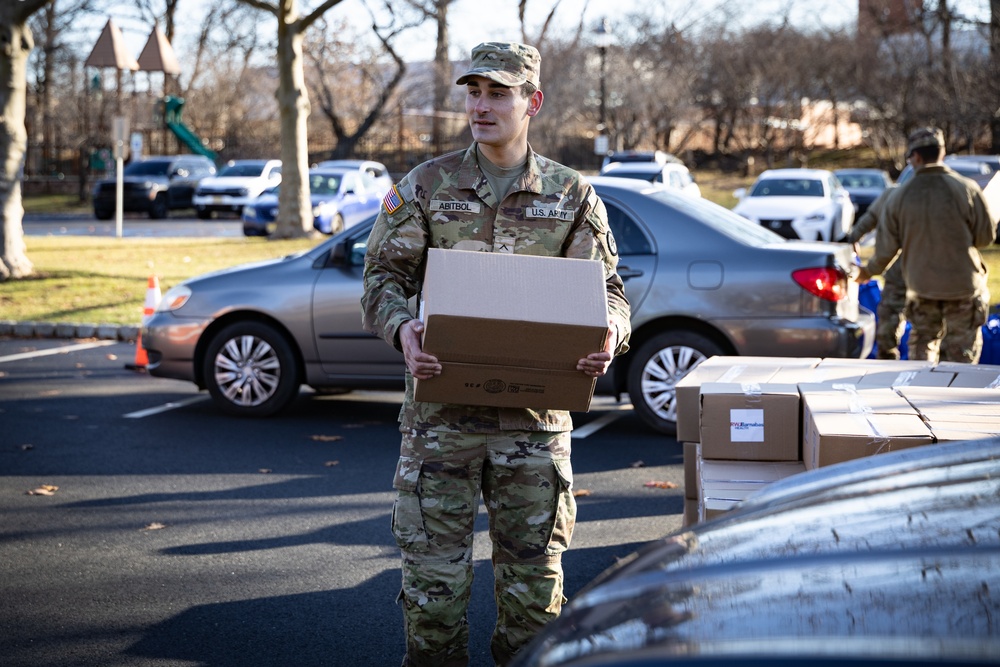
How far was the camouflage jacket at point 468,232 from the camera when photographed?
343cm

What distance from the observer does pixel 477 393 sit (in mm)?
3312

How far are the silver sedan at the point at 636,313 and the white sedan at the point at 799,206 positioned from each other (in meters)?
14.2

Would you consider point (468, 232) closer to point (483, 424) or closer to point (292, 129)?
point (483, 424)

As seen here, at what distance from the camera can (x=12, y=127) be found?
16.0 metres

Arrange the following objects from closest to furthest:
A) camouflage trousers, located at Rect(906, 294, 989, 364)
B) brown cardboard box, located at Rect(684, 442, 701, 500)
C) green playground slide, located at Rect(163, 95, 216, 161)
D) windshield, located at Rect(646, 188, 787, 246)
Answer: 1. brown cardboard box, located at Rect(684, 442, 701, 500)
2. camouflage trousers, located at Rect(906, 294, 989, 364)
3. windshield, located at Rect(646, 188, 787, 246)
4. green playground slide, located at Rect(163, 95, 216, 161)

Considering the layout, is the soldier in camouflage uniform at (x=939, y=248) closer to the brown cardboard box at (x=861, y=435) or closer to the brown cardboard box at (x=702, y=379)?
the brown cardboard box at (x=702, y=379)

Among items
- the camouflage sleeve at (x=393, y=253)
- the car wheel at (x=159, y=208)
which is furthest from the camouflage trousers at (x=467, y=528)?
the car wheel at (x=159, y=208)

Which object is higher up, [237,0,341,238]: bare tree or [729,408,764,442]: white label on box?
[237,0,341,238]: bare tree

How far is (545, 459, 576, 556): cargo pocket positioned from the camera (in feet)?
11.2

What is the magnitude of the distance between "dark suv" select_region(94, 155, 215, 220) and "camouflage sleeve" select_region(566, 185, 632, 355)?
2932 centimetres

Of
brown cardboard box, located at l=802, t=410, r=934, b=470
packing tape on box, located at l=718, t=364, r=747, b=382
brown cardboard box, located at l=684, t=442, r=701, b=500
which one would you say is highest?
packing tape on box, located at l=718, t=364, r=747, b=382

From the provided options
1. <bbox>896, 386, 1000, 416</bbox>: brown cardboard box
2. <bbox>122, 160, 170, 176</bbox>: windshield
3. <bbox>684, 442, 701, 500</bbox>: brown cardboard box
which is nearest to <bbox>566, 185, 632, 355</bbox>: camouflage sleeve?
<bbox>896, 386, 1000, 416</bbox>: brown cardboard box

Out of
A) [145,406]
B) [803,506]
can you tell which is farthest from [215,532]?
[803,506]

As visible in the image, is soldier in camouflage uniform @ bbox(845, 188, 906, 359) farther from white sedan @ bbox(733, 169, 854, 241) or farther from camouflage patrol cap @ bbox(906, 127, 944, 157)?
white sedan @ bbox(733, 169, 854, 241)
